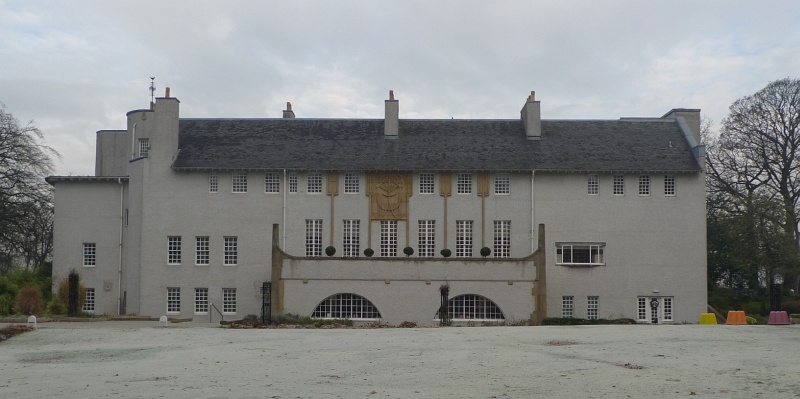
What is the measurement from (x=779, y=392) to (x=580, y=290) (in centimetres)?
3057

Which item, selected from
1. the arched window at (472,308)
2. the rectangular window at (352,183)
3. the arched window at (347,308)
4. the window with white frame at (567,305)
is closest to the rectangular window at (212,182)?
the rectangular window at (352,183)

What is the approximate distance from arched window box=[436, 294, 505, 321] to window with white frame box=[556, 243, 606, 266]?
5.50 metres

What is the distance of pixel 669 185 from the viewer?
4956 centimetres

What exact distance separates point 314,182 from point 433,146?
6.67 metres

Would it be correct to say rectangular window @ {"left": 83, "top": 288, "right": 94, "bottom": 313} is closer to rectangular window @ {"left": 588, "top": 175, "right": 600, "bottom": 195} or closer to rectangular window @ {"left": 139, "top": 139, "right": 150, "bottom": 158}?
rectangular window @ {"left": 139, "top": 139, "right": 150, "bottom": 158}

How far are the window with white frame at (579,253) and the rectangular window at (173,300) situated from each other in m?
19.6

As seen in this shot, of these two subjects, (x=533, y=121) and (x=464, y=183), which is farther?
(x=533, y=121)

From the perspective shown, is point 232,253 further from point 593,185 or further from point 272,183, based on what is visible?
point 593,185

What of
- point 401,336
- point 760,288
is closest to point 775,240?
point 760,288

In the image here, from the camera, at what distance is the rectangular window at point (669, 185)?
1949 inches

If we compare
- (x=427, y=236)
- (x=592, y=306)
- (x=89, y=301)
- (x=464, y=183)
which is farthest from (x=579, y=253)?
(x=89, y=301)

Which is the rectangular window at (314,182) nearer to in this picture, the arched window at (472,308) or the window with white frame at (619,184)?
the arched window at (472,308)

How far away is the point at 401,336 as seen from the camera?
3036cm

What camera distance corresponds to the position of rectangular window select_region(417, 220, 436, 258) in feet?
162
